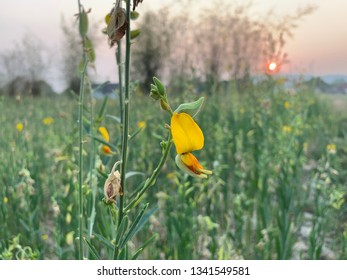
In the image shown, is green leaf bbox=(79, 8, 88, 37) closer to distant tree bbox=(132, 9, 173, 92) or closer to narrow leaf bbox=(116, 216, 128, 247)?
narrow leaf bbox=(116, 216, 128, 247)

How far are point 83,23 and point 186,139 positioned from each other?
18.8 inches

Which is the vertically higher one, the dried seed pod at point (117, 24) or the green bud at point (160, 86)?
the dried seed pod at point (117, 24)

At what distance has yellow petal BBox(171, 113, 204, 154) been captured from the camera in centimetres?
60

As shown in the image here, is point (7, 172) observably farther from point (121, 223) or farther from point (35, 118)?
point (35, 118)

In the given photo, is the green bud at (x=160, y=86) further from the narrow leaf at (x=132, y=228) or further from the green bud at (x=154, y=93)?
the narrow leaf at (x=132, y=228)

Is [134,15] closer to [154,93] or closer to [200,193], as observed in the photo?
[154,93]

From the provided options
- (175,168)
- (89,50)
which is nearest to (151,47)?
(175,168)

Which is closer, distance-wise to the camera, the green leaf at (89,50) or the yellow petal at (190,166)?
the yellow petal at (190,166)

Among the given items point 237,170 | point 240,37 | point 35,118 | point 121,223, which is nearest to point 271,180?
point 237,170

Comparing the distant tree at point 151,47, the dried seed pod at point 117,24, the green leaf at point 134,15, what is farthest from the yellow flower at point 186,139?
the distant tree at point 151,47

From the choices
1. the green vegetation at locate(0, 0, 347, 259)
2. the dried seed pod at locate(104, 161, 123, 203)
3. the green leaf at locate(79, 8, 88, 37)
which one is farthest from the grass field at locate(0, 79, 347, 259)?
the dried seed pod at locate(104, 161, 123, 203)

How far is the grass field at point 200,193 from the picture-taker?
1.60 m

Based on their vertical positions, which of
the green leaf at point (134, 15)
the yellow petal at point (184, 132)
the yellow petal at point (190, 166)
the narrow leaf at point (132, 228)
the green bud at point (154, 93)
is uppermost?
the green leaf at point (134, 15)

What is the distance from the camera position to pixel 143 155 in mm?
2457
